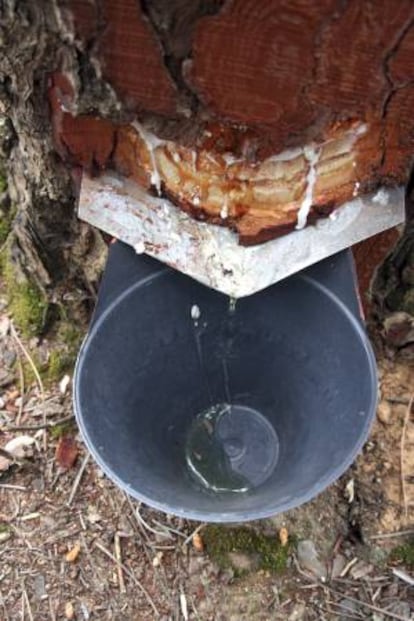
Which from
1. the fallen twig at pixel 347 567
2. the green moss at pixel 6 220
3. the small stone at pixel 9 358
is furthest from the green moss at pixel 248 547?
the green moss at pixel 6 220

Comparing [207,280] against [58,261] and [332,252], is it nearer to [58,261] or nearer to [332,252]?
[332,252]

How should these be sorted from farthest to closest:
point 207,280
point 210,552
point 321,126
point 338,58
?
point 210,552 → point 207,280 → point 321,126 → point 338,58

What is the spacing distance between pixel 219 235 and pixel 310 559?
671 millimetres

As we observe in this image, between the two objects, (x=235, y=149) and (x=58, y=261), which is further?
(x=58, y=261)

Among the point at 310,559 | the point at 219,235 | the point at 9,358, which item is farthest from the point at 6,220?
the point at 310,559

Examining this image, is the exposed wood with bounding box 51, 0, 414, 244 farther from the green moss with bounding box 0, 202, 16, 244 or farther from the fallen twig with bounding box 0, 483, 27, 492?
the fallen twig with bounding box 0, 483, 27, 492

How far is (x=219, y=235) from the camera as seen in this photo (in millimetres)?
1153

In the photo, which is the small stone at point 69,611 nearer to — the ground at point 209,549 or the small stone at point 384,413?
the ground at point 209,549

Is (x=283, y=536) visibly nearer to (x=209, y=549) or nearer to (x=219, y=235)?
(x=209, y=549)

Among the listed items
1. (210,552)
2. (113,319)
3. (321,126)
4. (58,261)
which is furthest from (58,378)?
(321,126)

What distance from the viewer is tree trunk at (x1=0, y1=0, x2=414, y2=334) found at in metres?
0.84

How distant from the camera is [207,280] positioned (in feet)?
3.94

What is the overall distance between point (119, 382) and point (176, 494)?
249 mm

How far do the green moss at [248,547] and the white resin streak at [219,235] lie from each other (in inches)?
20.5
